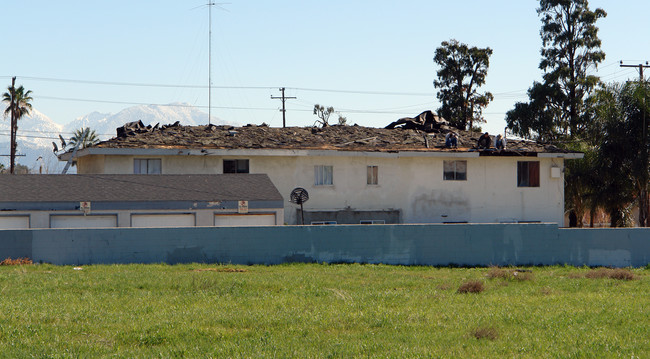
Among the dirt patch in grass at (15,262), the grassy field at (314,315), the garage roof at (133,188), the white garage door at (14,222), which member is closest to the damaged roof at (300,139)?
the garage roof at (133,188)

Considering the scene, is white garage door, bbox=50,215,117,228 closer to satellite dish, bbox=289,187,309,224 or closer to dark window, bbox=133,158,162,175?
dark window, bbox=133,158,162,175

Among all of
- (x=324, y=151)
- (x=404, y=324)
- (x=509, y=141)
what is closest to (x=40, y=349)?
(x=404, y=324)

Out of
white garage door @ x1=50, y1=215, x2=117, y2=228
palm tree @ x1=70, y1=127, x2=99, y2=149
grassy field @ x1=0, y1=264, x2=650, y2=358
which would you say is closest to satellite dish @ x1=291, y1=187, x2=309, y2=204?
white garage door @ x1=50, y1=215, x2=117, y2=228

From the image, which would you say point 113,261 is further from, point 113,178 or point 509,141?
point 509,141

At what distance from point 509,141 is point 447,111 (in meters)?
17.3

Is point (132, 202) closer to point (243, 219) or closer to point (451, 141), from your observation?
point (243, 219)

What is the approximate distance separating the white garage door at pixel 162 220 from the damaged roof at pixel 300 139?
20.1 feet

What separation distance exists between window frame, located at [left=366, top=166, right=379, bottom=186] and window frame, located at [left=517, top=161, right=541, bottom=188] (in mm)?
7758

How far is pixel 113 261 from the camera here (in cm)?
2548

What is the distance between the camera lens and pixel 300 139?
39.6m

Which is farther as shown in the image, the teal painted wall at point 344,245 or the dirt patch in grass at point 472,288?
the teal painted wall at point 344,245

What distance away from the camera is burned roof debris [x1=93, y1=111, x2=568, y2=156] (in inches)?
1438

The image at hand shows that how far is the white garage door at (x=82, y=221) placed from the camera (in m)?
28.6

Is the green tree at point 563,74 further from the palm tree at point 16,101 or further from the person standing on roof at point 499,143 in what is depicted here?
the palm tree at point 16,101
